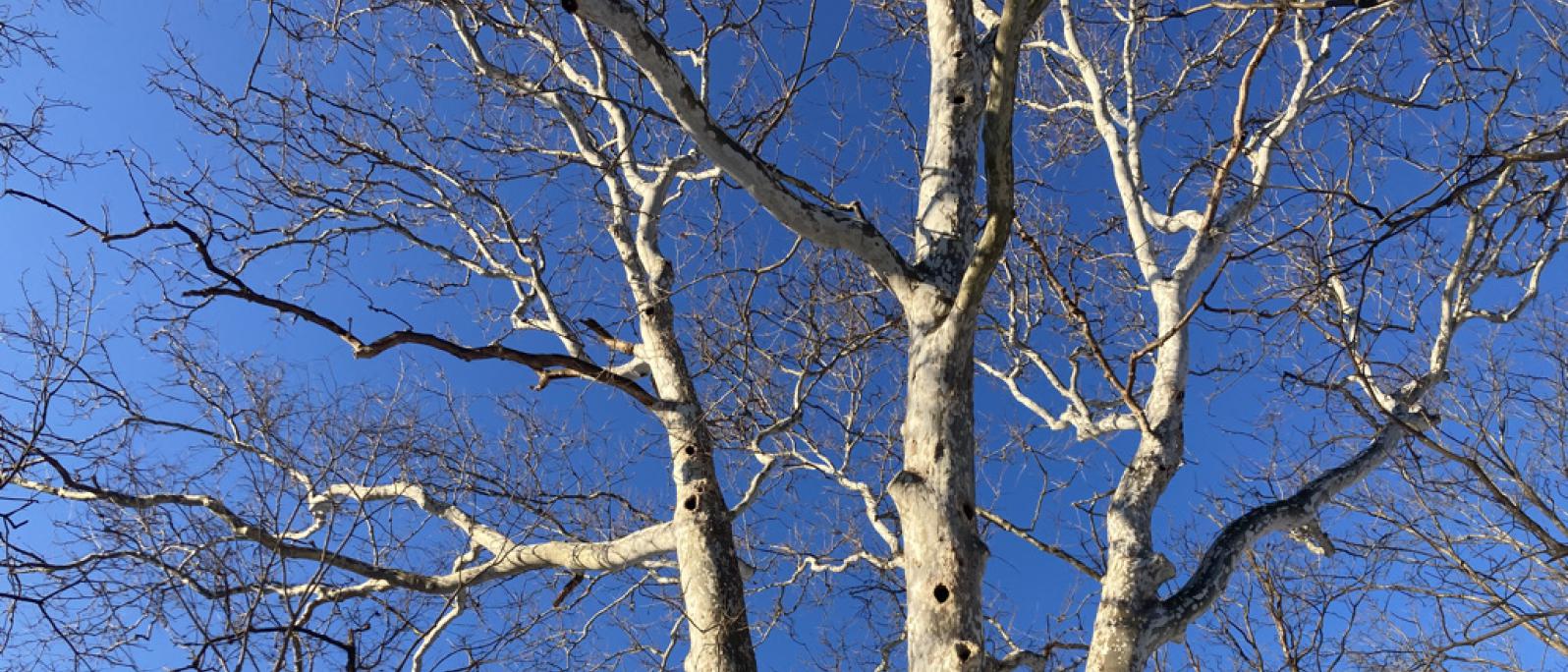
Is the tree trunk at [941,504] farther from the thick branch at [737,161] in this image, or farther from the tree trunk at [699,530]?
the tree trunk at [699,530]

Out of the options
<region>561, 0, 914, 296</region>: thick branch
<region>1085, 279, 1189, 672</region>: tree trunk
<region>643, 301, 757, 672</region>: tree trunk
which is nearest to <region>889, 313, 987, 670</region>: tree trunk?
<region>561, 0, 914, 296</region>: thick branch

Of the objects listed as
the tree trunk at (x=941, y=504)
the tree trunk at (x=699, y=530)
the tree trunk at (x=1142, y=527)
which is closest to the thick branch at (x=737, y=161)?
the tree trunk at (x=941, y=504)

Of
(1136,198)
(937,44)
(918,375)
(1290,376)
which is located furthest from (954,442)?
(1136,198)

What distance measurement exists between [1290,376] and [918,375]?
1637 millimetres

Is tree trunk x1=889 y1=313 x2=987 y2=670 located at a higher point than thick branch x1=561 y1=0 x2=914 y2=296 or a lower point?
lower

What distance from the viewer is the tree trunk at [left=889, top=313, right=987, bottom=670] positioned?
328cm

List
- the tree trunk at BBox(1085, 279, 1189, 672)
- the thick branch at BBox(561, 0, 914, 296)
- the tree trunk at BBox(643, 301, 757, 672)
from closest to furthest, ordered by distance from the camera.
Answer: the thick branch at BBox(561, 0, 914, 296), the tree trunk at BBox(1085, 279, 1189, 672), the tree trunk at BBox(643, 301, 757, 672)

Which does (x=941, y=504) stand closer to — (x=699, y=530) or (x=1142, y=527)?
(x=1142, y=527)

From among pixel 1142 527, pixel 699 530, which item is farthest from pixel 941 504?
pixel 699 530

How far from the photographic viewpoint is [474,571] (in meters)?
5.52

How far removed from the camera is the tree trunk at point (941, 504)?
129 inches

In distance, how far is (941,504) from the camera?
136 inches

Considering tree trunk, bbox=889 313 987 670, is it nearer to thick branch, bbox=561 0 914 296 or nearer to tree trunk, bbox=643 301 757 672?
thick branch, bbox=561 0 914 296

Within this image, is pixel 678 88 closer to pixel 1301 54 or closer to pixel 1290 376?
pixel 1290 376
